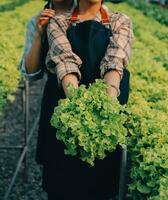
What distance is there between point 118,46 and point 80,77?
1.15 feet

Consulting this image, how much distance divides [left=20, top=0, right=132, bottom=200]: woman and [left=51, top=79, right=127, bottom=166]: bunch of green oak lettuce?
26 centimetres

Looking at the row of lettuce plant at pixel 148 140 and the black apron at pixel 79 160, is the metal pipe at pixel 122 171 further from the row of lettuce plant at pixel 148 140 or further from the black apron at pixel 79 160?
the black apron at pixel 79 160

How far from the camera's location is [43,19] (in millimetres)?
4480

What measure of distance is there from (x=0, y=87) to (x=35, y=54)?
2031 mm

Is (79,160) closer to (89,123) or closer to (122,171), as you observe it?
(122,171)

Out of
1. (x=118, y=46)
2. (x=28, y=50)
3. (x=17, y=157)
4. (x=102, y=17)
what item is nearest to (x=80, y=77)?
(x=118, y=46)

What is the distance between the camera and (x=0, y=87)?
6500 millimetres

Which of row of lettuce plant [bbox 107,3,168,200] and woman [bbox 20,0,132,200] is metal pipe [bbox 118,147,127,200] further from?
woman [bbox 20,0,132,200]

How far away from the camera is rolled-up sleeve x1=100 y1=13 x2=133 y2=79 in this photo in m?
4.14

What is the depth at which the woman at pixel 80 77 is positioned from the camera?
412 cm

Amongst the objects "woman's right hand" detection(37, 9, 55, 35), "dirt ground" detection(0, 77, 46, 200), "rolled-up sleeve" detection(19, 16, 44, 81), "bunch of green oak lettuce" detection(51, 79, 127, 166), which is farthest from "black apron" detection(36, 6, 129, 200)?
"dirt ground" detection(0, 77, 46, 200)

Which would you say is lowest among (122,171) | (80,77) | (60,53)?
(122,171)

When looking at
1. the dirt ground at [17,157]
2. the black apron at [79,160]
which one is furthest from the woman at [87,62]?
the dirt ground at [17,157]

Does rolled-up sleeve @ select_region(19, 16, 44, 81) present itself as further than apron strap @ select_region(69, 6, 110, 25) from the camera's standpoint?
Yes
